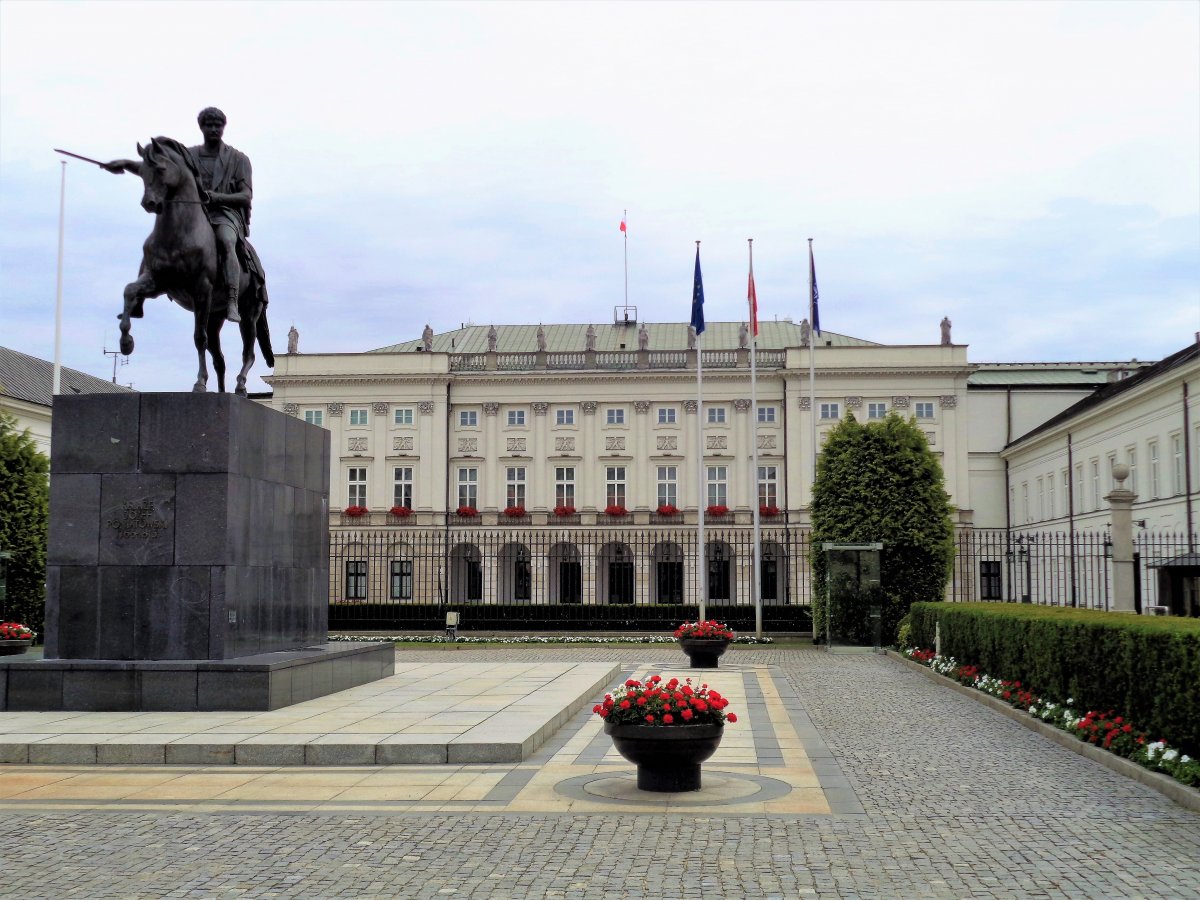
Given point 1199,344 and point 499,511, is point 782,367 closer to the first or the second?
point 499,511

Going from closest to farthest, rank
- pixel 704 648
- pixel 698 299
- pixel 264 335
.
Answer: pixel 264 335, pixel 704 648, pixel 698 299

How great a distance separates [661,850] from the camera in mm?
8258

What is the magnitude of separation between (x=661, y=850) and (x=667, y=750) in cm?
192

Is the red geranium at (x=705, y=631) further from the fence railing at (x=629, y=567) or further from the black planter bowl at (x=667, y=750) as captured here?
the fence railing at (x=629, y=567)

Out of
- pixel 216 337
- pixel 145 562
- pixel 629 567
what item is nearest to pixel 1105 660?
pixel 145 562

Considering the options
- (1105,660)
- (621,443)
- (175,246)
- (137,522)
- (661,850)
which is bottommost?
(661,850)

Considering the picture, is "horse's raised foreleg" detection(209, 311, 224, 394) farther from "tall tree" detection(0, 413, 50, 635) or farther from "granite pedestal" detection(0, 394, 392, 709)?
"tall tree" detection(0, 413, 50, 635)

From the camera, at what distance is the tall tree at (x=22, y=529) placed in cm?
3102

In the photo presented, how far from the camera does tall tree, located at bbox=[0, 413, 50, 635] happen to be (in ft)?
102

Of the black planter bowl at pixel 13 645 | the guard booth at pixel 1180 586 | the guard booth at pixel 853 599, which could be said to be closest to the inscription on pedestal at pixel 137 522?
the black planter bowl at pixel 13 645

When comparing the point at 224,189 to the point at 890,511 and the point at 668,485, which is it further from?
the point at 668,485

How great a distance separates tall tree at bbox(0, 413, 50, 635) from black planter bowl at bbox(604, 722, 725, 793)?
2466 centimetres

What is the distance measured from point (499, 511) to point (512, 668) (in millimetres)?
46754

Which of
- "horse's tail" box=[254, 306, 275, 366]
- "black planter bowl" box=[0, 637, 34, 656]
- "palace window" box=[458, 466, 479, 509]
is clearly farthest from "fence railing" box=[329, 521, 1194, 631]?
"horse's tail" box=[254, 306, 275, 366]
